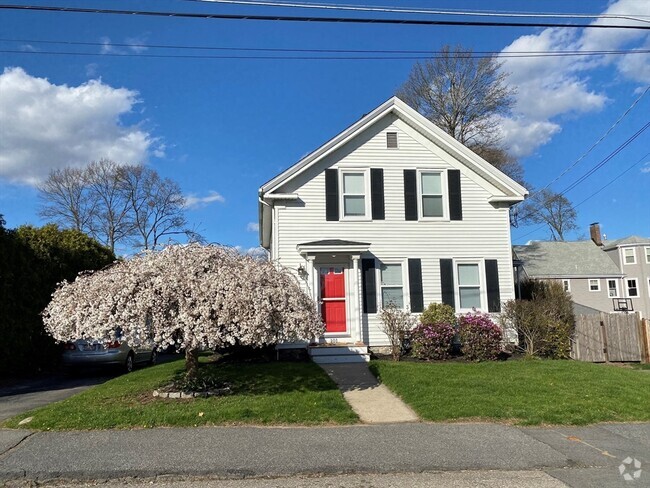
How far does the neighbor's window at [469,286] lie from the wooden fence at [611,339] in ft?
9.49

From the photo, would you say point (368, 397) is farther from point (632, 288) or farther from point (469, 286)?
point (632, 288)

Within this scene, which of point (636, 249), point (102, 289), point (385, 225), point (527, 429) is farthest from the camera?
point (636, 249)

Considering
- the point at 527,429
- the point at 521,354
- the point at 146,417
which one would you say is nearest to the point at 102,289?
the point at 146,417

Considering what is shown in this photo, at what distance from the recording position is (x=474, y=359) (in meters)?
13.2

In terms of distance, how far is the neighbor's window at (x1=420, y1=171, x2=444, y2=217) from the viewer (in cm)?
1558

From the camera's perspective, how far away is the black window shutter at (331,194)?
592 inches

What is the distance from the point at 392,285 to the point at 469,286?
2434 mm

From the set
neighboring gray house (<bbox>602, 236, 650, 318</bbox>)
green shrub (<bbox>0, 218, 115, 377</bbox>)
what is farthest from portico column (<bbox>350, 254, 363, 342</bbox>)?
neighboring gray house (<bbox>602, 236, 650, 318</bbox>)

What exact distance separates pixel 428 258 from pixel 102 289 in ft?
32.3

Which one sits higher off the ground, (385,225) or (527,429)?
(385,225)

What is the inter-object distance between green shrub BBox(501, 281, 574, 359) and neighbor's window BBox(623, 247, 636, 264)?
2552cm

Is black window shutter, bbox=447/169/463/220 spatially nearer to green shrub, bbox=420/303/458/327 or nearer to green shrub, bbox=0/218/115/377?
green shrub, bbox=420/303/458/327

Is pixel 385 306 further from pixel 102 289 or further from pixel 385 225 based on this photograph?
pixel 102 289

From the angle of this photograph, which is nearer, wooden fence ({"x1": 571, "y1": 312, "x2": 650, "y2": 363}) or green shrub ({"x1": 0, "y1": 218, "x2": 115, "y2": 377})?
green shrub ({"x1": 0, "y1": 218, "x2": 115, "y2": 377})
